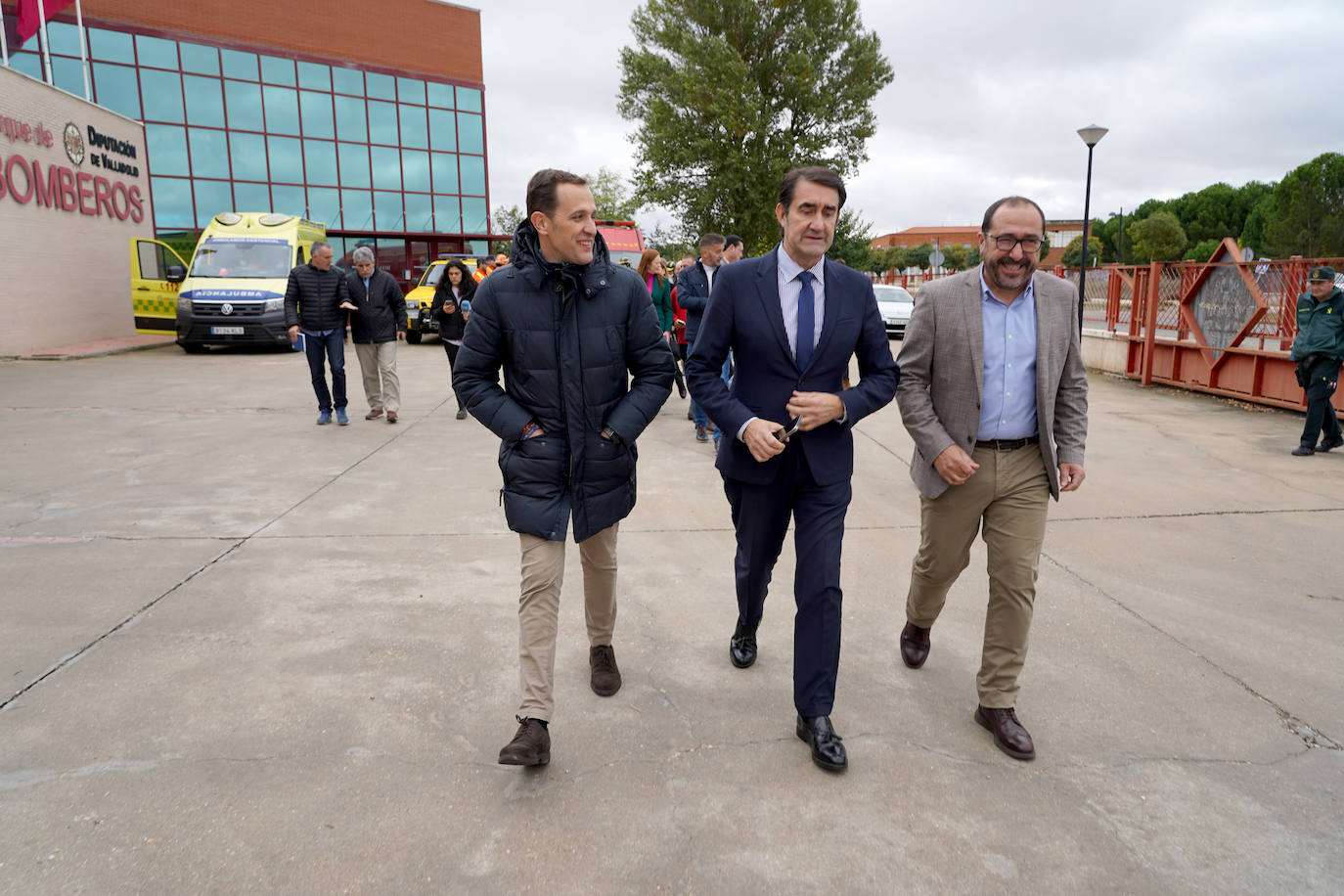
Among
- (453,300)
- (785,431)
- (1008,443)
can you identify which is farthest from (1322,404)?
(453,300)

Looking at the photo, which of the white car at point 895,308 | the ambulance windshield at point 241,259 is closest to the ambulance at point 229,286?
the ambulance windshield at point 241,259

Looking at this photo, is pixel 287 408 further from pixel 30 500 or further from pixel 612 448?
pixel 612 448

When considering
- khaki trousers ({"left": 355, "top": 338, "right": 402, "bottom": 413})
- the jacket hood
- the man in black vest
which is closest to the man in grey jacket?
the man in black vest

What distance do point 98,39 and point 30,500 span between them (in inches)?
1088

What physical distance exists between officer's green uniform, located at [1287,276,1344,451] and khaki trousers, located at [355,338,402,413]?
349 inches

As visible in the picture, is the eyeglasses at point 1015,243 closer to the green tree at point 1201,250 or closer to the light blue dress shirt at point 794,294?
the light blue dress shirt at point 794,294

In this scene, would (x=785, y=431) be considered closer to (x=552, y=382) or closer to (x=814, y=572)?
(x=814, y=572)

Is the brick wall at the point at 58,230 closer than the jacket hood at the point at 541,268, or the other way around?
A: the jacket hood at the point at 541,268

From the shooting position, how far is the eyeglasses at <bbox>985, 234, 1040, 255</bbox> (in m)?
2.89

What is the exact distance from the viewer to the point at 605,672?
10.9ft

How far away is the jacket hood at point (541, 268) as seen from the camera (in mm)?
2826

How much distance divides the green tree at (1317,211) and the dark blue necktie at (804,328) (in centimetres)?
6463

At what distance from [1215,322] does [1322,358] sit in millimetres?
4030

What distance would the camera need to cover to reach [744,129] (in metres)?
27.4
